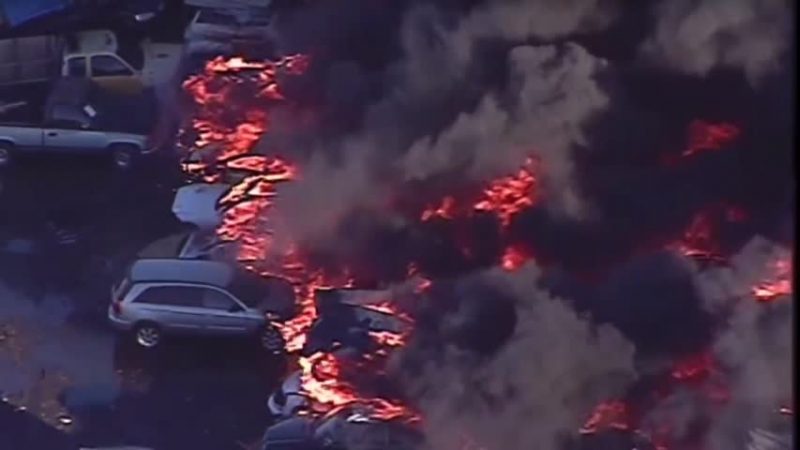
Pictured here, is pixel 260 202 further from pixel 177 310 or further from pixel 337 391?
pixel 337 391

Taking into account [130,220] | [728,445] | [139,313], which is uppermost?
[130,220]

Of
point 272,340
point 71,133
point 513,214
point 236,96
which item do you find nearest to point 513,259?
point 513,214

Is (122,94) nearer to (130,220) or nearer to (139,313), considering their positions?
(130,220)

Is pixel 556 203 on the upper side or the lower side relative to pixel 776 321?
upper

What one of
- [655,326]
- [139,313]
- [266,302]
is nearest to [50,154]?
[139,313]

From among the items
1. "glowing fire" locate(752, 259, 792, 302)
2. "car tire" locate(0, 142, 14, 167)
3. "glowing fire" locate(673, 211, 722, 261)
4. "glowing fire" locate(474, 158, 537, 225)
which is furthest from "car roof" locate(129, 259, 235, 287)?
"glowing fire" locate(752, 259, 792, 302)

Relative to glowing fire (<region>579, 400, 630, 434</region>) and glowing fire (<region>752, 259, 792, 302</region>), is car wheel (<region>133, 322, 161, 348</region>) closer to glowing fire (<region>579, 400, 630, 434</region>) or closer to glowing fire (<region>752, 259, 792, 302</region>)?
glowing fire (<region>579, 400, 630, 434</region>)

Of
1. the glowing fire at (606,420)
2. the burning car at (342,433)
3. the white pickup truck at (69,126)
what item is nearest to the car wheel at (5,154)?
the white pickup truck at (69,126)
